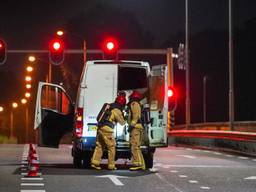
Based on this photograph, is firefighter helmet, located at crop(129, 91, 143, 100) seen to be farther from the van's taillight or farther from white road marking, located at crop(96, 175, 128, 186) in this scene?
white road marking, located at crop(96, 175, 128, 186)

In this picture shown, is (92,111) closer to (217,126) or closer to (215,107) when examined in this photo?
(217,126)

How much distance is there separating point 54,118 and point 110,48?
552 inches

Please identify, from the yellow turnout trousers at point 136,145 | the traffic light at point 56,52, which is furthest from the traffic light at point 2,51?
the yellow turnout trousers at point 136,145

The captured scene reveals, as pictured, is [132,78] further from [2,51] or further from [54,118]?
[2,51]

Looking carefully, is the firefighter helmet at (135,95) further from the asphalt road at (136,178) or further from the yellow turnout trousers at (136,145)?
the asphalt road at (136,178)

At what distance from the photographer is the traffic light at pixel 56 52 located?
109ft

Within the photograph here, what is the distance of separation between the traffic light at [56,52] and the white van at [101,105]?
47.9ft

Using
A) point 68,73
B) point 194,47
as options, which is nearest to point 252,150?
point 68,73

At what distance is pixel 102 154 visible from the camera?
17719 millimetres

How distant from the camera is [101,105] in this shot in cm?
1741

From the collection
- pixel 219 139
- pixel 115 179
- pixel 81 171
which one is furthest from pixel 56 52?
pixel 115 179

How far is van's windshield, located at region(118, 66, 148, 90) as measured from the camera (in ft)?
59.8

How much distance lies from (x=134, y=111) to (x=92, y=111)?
0.94 metres

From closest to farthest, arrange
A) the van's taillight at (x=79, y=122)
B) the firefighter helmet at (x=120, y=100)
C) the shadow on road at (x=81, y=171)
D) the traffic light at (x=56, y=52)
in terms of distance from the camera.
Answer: the shadow on road at (x=81, y=171), the firefighter helmet at (x=120, y=100), the van's taillight at (x=79, y=122), the traffic light at (x=56, y=52)
